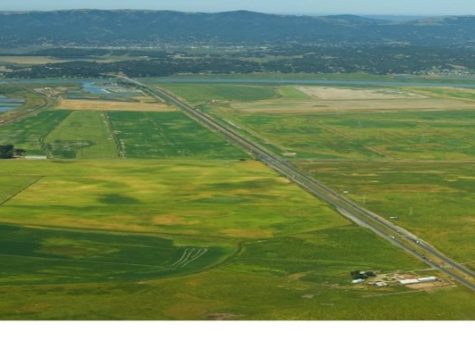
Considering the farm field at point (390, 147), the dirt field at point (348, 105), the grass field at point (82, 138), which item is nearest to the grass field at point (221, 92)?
the farm field at point (390, 147)

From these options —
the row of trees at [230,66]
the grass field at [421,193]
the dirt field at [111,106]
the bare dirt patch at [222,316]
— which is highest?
the bare dirt patch at [222,316]

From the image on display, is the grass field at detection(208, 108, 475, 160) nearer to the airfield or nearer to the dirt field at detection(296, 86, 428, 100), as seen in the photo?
the airfield

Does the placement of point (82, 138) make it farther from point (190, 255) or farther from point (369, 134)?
point (190, 255)

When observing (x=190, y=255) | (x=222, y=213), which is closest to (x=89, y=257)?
(x=190, y=255)

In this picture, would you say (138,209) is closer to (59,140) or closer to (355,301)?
(355,301)

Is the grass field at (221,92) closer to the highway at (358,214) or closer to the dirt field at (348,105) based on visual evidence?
the dirt field at (348,105)

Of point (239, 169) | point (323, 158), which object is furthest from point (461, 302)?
point (323, 158)
